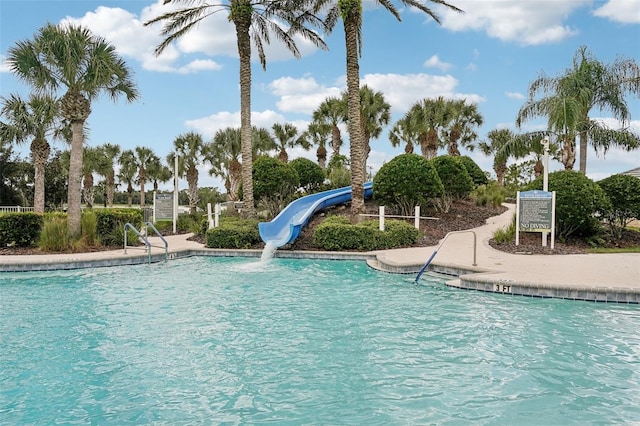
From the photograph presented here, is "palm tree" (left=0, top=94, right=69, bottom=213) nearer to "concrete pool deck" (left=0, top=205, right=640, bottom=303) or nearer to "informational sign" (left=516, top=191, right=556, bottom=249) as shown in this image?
"concrete pool deck" (left=0, top=205, right=640, bottom=303)

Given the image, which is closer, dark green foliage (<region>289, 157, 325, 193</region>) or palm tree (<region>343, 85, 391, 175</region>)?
dark green foliage (<region>289, 157, 325, 193</region>)

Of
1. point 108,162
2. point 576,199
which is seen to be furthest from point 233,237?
point 108,162

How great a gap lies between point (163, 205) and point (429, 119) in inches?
669

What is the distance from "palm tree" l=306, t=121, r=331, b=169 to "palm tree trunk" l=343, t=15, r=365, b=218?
18359 mm

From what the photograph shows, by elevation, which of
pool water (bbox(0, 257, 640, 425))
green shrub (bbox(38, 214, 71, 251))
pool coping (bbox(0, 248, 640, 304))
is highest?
green shrub (bbox(38, 214, 71, 251))

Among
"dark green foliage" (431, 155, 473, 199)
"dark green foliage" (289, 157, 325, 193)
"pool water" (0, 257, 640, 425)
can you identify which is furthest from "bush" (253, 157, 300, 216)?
"pool water" (0, 257, 640, 425)

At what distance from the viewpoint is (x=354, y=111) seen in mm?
15070

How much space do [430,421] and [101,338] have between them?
165 inches

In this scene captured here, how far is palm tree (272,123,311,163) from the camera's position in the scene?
115ft

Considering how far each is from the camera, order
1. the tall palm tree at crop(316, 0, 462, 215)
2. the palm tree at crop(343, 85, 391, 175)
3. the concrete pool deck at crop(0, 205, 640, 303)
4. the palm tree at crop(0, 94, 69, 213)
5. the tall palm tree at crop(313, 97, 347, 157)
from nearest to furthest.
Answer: the concrete pool deck at crop(0, 205, 640, 303) → the tall palm tree at crop(316, 0, 462, 215) → the palm tree at crop(0, 94, 69, 213) → the palm tree at crop(343, 85, 391, 175) → the tall palm tree at crop(313, 97, 347, 157)

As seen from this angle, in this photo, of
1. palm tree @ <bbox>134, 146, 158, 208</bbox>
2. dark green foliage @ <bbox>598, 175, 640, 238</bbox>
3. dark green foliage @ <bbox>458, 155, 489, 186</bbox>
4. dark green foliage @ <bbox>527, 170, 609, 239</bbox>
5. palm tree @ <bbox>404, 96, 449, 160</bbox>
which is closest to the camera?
dark green foliage @ <bbox>527, 170, 609, 239</bbox>

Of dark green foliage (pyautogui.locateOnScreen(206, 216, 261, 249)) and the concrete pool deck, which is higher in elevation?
dark green foliage (pyautogui.locateOnScreen(206, 216, 261, 249))

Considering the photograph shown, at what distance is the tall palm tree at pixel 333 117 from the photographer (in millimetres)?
31684

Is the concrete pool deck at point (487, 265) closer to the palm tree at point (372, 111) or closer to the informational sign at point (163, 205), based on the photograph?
the informational sign at point (163, 205)
